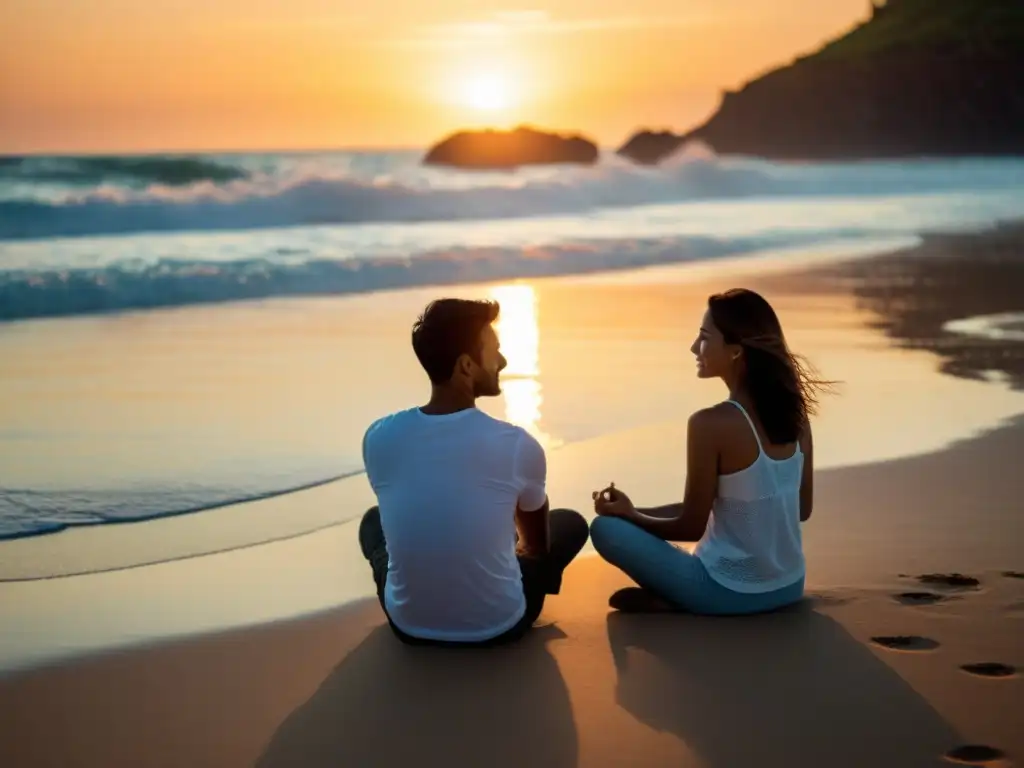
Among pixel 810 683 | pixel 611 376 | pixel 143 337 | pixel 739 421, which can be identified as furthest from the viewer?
pixel 143 337

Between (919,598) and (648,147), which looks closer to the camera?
(919,598)

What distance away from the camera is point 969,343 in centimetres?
938

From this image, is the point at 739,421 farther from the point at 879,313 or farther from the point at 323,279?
the point at 323,279

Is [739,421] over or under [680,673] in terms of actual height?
over

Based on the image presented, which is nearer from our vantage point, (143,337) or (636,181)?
(143,337)

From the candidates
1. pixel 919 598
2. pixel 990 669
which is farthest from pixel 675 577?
pixel 990 669

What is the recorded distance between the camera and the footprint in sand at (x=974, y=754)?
3.12 metres

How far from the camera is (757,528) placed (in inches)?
158

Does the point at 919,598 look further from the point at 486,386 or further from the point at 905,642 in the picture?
the point at 486,386

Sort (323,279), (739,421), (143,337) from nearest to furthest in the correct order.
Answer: (739,421) < (143,337) < (323,279)

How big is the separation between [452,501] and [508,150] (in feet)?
143

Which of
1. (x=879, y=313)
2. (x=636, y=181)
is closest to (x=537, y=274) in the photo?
(x=879, y=313)

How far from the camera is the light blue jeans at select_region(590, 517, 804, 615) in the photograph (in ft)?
13.5

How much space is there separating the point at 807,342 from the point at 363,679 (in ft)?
21.4
